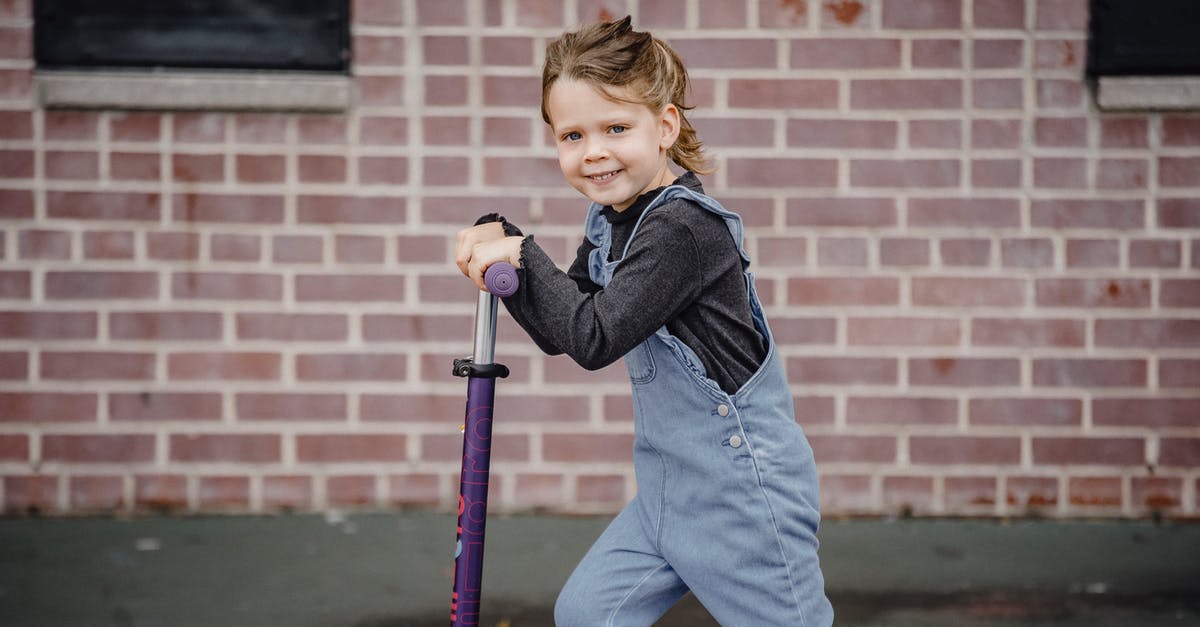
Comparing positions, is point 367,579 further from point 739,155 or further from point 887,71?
point 887,71

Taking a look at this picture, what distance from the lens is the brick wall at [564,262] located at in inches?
167

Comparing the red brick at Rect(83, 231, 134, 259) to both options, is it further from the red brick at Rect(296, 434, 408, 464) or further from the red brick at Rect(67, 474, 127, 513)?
the red brick at Rect(296, 434, 408, 464)

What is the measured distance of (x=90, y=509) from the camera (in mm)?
4320

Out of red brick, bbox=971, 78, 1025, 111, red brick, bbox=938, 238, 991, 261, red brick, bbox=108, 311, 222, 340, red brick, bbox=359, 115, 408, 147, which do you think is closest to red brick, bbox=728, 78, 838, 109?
red brick, bbox=971, 78, 1025, 111

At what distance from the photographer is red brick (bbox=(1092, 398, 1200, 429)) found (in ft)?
14.2

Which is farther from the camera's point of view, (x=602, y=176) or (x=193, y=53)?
(x=193, y=53)

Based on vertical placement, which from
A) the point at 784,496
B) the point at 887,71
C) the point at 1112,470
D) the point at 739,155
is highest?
the point at 887,71

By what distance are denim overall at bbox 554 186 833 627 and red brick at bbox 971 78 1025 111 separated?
2.33 m

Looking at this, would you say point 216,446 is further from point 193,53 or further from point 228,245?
point 193,53

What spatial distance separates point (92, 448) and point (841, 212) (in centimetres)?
285

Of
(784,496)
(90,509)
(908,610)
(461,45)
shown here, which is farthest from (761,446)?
(90,509)

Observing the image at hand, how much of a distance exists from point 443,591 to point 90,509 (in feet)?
5.02

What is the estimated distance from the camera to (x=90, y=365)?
429cm

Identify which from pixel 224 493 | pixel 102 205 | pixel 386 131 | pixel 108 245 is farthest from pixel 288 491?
pixel 386 131
